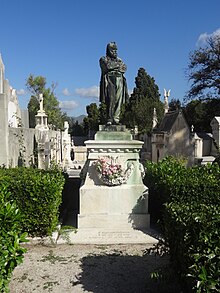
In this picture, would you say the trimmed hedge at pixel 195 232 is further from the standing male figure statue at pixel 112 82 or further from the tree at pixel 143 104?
the tree at pixel 143 104

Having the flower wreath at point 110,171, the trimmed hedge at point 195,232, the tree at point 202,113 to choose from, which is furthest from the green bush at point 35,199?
the tree at point 202,113

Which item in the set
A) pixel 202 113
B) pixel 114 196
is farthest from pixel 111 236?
pixel 202 113

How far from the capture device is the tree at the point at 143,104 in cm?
4266

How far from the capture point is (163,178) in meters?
7.02

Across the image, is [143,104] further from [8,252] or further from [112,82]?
[8,252]

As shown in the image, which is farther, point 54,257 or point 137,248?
point 137,248

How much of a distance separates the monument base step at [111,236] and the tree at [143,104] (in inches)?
1262

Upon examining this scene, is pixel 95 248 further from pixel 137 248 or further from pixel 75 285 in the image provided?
pixel 75 285

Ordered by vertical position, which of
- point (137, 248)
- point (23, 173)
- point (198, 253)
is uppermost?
point (23, 173)

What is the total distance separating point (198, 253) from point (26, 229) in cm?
405

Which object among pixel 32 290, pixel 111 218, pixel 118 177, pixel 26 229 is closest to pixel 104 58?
pixel 118 177

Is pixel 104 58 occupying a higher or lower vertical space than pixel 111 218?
higher

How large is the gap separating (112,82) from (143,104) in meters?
36.0

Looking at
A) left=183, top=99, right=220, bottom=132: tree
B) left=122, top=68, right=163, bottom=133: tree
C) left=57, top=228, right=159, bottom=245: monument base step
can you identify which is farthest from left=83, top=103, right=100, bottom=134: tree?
left=57, top=228, right=159, bottom=245: monument base step
